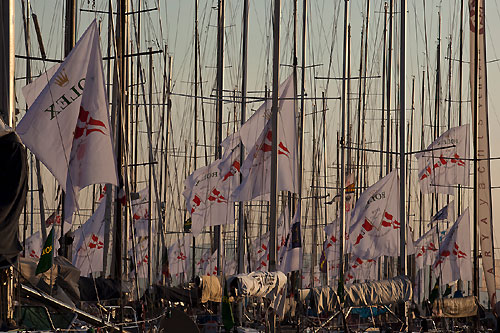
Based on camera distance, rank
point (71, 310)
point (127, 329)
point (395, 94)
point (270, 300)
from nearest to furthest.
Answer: point (71, 310) < point (127, 329) < point (270, 300) < point (395, 94)

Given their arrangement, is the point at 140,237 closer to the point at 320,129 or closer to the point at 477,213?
the point at 320,129

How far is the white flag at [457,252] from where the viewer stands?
34.3 meters

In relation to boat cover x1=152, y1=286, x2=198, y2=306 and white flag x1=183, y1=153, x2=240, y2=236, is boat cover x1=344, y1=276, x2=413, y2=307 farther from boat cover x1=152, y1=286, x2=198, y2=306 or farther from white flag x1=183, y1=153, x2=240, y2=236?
white flag x1=183, y1=153, x2=240, y2=236

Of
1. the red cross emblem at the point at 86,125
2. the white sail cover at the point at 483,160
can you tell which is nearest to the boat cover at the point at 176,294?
the white sail cover at the point at 483,160

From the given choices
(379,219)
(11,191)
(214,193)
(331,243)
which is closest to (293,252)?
(379,219)

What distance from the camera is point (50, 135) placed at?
17531 millimetres

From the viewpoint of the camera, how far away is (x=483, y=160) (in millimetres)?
26562

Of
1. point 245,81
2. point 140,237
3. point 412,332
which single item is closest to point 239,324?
point 412,332

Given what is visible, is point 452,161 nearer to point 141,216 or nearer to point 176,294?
point 176,294

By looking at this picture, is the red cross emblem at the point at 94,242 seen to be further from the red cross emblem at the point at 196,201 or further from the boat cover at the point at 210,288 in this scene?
the boat cover at the point at 210,288

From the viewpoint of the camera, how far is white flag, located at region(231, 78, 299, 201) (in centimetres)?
2831

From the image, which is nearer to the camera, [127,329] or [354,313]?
[127,329]

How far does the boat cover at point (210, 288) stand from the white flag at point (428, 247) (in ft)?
75.7

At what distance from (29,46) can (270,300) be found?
1142 cm
